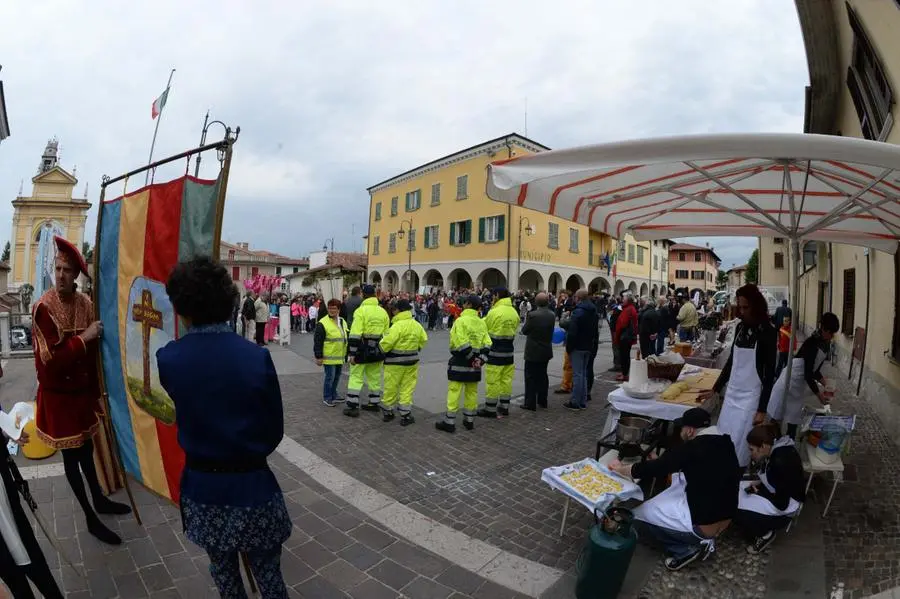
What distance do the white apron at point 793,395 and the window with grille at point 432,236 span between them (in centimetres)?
2772

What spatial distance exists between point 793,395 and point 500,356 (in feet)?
11.3

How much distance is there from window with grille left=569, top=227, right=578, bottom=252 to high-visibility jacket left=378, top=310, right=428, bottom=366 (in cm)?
2584

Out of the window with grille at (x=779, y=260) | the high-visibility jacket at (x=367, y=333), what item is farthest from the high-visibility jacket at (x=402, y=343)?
the window with grille at (x=779, y=260)

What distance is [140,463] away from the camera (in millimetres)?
3268

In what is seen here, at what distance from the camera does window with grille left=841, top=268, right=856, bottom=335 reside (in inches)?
371

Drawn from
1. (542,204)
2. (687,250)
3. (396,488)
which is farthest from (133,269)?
(687,250)

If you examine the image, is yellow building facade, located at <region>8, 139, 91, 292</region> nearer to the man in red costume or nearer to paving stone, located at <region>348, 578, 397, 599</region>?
the man in red costume

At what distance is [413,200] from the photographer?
33.7 m

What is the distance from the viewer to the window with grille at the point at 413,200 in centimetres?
3316

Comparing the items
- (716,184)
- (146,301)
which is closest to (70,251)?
(146,301)

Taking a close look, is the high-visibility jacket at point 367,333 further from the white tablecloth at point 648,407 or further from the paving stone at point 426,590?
the paving stone at point 426,590

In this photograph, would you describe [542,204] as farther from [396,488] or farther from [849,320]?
[849,320]

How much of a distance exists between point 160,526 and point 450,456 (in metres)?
2.80

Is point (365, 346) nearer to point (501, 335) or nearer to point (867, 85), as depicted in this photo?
point (501, 335)
